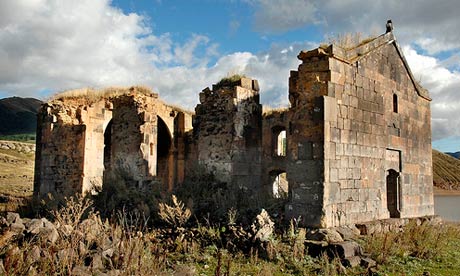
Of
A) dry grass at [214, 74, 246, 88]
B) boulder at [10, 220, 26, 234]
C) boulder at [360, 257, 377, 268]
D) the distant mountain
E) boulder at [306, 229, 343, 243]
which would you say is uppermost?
the distant mountain

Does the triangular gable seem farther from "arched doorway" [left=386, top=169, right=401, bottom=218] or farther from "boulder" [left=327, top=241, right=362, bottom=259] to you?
"boulder" [left=327, top=241, right=362, bottom=259]

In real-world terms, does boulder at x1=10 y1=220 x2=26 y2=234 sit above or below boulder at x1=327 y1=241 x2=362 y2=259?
above

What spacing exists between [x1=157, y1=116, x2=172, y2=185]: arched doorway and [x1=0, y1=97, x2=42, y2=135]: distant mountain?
61.3m

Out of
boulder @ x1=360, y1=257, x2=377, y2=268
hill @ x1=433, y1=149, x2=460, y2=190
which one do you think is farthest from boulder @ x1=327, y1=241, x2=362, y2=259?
hill @ x1=433, y1=149, x2=460, y2=190

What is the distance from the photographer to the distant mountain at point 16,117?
75688mm

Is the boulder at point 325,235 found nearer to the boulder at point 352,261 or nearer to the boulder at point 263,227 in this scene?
the boulder at point 352,261

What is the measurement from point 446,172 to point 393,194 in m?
48.5

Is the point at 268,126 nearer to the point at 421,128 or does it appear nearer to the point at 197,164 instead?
the point at 197,164

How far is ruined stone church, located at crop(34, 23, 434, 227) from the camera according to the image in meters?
9.09

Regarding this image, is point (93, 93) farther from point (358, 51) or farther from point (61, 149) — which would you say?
point (358, 51)

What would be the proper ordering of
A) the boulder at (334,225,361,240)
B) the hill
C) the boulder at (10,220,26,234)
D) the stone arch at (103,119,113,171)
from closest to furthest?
the boulder at (10,220,26,234) < the boulder at (334,225,361,240) < the stone arch at (103,119,113,171) < the hill

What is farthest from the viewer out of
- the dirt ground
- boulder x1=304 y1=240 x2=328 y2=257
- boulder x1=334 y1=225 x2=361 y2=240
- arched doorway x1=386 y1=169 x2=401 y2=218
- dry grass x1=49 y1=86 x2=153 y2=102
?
the dirt ground

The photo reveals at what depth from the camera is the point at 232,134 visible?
12430mm

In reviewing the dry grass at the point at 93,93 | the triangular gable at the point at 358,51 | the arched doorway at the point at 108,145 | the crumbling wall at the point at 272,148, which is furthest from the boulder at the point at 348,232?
the arched doorway at the point at 108,145
